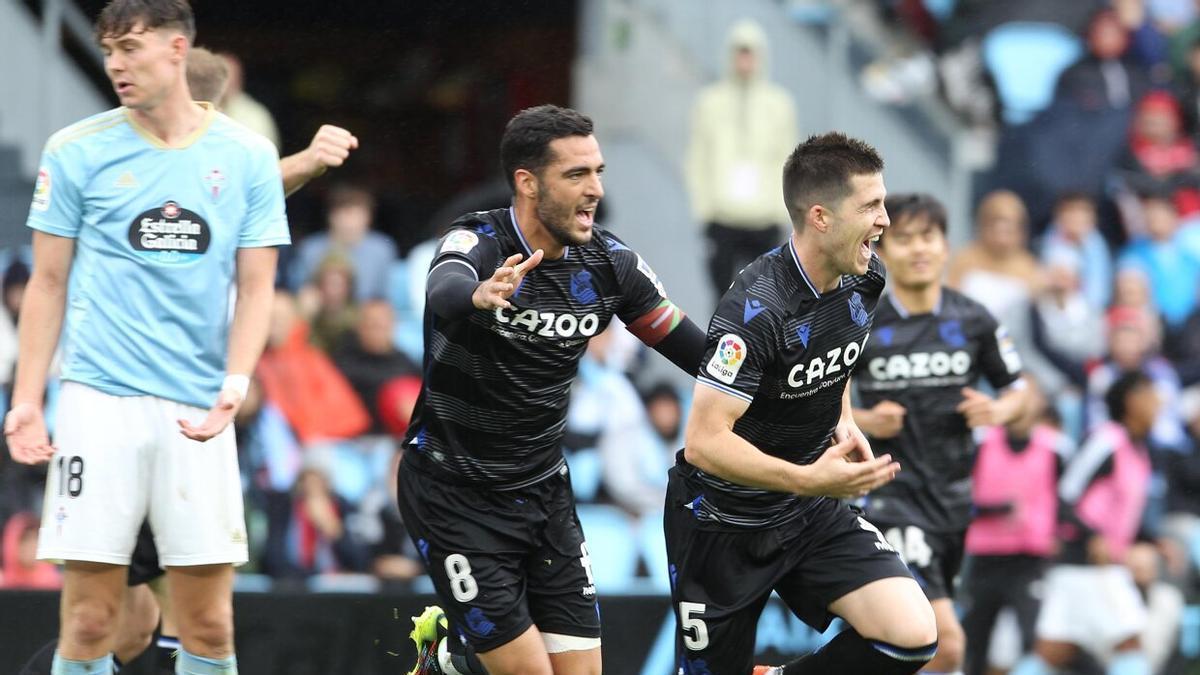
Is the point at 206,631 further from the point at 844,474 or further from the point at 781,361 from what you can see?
the point at 844,474

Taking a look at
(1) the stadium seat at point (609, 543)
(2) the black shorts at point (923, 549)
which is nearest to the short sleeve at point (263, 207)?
(2) the black shorts at point (923, 549)

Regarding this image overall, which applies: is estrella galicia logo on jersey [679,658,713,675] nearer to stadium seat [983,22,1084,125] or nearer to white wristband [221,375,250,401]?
white wristband [221,375,250,401]

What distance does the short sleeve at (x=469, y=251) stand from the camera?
19.0 feet

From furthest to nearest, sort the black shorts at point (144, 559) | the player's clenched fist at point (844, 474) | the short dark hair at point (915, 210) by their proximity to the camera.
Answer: the short dark hair at point (915, 210) → the black shorts at point (144, 559) → the player's clenched fist at point (844, 474)

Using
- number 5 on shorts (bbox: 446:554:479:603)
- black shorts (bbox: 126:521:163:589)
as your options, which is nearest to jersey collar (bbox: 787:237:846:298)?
number 5 on shorts (bbox: 446:554:479:603)

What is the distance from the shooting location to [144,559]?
6.66 meters

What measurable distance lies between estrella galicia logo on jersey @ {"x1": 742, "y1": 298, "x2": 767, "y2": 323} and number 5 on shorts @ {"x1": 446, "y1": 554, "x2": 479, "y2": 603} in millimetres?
1297

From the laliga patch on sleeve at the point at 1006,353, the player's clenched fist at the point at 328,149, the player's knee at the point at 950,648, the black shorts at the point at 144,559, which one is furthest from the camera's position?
the laliga patch on sleeve at the point at 1006,353

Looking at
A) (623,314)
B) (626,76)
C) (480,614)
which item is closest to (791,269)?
(623,314)

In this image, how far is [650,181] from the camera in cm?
1182

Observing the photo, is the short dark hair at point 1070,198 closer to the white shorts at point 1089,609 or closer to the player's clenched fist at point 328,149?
the white shorts at point 1089,609

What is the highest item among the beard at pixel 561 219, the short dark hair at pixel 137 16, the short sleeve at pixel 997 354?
the short dark hair at pixel 137 16

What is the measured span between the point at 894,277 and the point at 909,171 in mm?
4369

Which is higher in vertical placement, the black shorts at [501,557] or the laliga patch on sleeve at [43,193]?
the laliga patch on sleeve at [43,193]
